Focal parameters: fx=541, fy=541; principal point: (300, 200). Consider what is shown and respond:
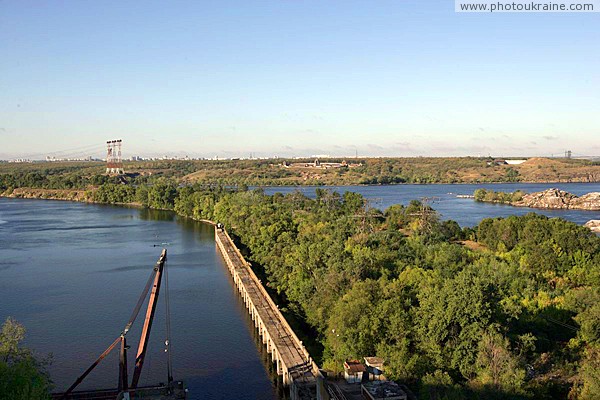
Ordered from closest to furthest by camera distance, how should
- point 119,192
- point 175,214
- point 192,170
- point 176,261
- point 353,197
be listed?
point 176,261 → point 353,197 → point 175,214 → point 119,192 → point 192,170

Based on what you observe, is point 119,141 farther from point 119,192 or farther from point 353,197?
point 353,197

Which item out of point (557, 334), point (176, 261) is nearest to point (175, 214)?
point (176, 261)

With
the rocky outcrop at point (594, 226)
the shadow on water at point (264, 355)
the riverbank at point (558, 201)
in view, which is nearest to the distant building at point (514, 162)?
the riverbank at point (558, 201)

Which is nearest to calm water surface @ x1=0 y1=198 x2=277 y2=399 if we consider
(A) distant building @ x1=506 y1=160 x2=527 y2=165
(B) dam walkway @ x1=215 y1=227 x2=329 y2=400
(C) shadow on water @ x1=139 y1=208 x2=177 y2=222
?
(B) dam walkway @ x1=215 y1=227 x2=329 y2=400

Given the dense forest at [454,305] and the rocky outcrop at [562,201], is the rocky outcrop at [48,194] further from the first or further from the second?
the rocky outcrop at [562,201]

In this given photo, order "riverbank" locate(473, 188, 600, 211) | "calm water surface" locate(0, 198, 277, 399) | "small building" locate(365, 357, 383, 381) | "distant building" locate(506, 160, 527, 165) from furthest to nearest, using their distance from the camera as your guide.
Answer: "distant building" locate(506, 160, 527, 165) < "riverbank" locate(473, 188, 600, 211) < "calm water surface" locate(0, 198, 277, 399) < "small building" locate(365, 357, 383, 381)

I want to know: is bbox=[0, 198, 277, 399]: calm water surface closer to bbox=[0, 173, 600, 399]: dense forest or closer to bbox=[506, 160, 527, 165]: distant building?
bbox=[0, 173, 600, 399]: dense forest
